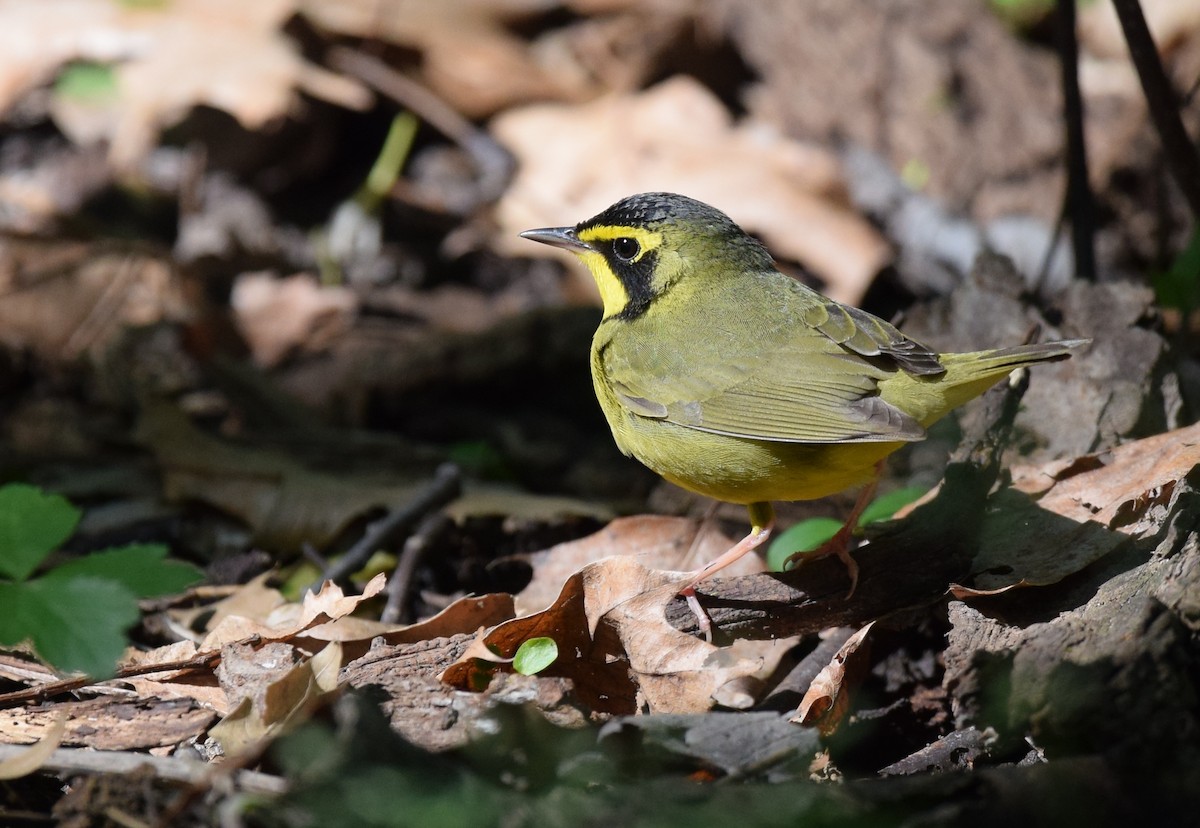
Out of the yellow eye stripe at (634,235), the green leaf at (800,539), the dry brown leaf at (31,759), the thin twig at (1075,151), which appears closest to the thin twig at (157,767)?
the dry brown leaf at (31,759)

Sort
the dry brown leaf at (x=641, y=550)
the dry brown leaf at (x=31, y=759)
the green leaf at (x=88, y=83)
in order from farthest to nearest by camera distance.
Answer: the green leaf at (x=88, y=83)
the dry brown leaf at (x=641, y=550)
the dry brown leaf at (x=31, y=759)

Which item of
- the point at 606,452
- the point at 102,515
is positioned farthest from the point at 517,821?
the point at 606,452

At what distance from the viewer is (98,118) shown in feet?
23.8

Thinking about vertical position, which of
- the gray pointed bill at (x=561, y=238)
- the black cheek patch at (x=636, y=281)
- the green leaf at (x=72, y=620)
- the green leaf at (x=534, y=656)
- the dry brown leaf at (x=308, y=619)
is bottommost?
the dry brown leaf at (x=308, y=619)

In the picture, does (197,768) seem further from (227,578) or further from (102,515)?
(102,515)

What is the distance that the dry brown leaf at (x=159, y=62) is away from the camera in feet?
22.8

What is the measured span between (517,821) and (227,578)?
228cm

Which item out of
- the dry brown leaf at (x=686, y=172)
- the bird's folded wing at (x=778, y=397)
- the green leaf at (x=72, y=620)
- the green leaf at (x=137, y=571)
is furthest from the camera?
the dry brown leaf at (x=686, y=172)

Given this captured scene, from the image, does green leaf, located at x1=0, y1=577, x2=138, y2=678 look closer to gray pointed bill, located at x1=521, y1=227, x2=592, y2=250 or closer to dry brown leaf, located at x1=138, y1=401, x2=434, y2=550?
dry brown leaf, located at x1=138, y1=401, x2=434, y2=550

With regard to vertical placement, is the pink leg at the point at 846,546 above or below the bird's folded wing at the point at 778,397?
below

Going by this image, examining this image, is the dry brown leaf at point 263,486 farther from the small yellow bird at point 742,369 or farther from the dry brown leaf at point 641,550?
the small yellow bird at point 742,369

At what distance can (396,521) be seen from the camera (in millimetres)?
4062

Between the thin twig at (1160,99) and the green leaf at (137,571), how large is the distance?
11.1 feet

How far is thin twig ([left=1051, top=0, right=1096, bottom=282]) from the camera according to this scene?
14.4ft
